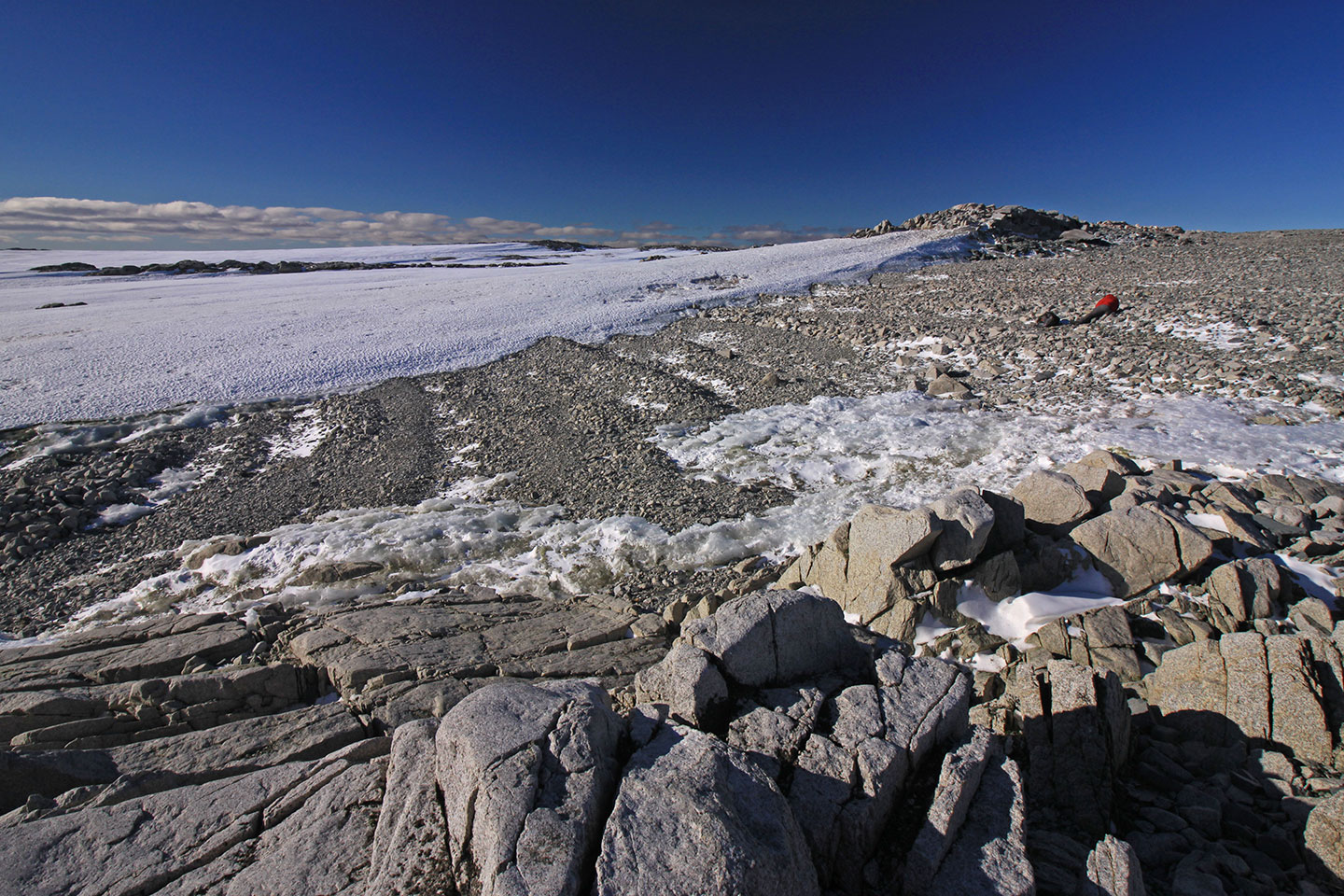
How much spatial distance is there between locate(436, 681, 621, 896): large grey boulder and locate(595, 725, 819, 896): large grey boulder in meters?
0.15

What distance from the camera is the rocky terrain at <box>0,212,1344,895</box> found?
331cm

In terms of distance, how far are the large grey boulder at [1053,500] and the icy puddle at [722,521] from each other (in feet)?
3.94

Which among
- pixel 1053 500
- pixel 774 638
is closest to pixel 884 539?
pixel 774 638

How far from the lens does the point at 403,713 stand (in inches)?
213


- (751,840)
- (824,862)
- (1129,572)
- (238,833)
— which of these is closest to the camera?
(751,840)

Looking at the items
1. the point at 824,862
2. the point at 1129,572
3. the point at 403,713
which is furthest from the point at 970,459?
the point at 403,713

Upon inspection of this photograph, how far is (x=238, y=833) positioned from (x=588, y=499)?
7011mm

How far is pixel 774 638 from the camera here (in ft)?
15.3

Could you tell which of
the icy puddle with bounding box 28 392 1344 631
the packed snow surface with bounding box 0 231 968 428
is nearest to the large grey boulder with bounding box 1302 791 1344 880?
the icy puddle with bounding box 28 392 1344 631

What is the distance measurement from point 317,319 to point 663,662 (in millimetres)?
25930

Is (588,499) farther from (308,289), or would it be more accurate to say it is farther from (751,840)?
(308,289)

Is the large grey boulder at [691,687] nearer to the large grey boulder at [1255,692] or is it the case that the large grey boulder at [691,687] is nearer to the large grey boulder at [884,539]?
the large grey boulder at [884,539]

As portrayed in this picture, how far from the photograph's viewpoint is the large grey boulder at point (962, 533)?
650cm

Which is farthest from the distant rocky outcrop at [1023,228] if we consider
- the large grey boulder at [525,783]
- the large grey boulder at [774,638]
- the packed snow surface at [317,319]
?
the large grey boulder at [525,783]
